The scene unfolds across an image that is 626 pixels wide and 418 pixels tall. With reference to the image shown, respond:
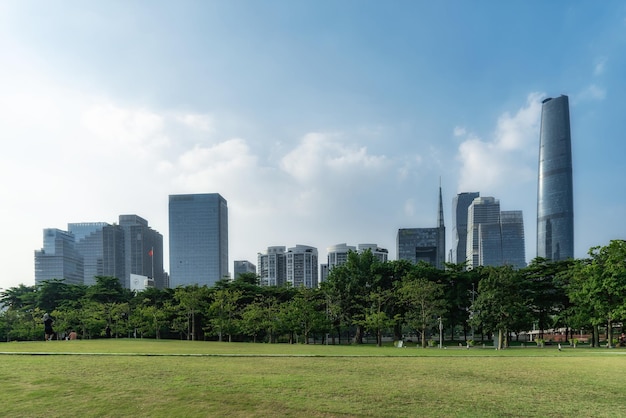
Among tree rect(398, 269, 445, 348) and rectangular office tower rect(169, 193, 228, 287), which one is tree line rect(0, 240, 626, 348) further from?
rectangular office tower rect(169, 193, 228, 287)

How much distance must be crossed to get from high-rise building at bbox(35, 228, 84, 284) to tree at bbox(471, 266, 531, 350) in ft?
495

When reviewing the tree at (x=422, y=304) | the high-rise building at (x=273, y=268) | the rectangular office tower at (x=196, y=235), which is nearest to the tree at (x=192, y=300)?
the tree at (x=422, y=304)

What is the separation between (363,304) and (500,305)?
19092 millimetres

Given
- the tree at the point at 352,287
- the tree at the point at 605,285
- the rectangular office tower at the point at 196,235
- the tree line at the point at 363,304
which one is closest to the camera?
the tree at the point at 605,285

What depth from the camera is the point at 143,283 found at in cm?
13438

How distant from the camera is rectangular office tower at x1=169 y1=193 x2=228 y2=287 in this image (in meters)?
183

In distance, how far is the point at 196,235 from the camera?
601 ft

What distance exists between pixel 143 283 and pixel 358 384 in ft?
432

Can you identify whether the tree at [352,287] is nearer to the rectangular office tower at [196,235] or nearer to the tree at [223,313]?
the tree at [223,313]

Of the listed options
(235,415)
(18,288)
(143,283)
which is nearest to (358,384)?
(235,415)

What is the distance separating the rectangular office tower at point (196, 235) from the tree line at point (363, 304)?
119907 mm

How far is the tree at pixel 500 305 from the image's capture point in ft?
137

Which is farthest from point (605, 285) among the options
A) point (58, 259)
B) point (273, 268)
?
point (58, 259)

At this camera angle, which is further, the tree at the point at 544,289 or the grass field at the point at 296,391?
the tree at the point at 544,289
